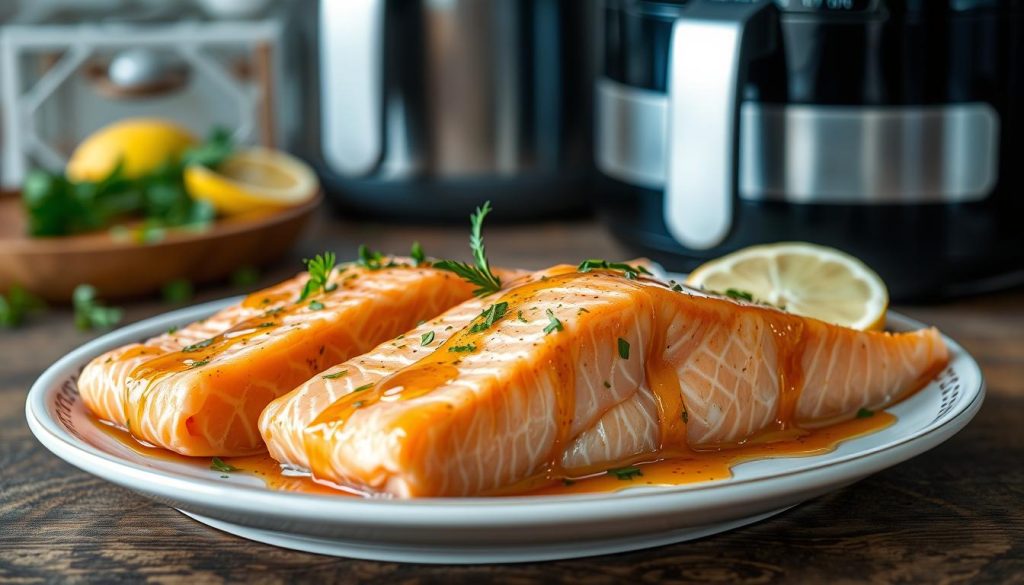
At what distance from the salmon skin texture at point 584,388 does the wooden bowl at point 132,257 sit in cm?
85

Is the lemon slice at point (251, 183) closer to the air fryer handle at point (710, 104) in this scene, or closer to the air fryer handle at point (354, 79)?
the air fryer handle at point (354, 79)

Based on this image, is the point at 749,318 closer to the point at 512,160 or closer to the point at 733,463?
the point at 733,463

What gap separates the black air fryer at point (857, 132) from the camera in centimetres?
149

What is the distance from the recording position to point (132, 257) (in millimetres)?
1818

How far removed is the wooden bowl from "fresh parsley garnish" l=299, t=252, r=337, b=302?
25.5 inches

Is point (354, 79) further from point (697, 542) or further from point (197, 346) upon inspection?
point (697, 542)

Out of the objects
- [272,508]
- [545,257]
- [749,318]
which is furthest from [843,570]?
[545,257]

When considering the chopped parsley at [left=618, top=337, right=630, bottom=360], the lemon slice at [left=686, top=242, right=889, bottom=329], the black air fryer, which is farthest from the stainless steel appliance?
the chopped parsley at [left=618, top=337, right=630, bottom=360]

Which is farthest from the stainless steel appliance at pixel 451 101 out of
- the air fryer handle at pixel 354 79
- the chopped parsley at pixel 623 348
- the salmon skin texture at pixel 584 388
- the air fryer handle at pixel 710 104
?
the chopped parsley at pixel 623 348

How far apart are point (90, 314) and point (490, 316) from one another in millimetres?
902

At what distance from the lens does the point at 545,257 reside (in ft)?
6.92

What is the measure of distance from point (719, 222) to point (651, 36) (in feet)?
1.22

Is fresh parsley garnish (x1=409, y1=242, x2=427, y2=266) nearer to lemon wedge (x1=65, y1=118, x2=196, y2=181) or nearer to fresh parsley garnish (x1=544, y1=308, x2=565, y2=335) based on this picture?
fresh parsley garnish (x1=544, y1=308, x2=565, y2=335)

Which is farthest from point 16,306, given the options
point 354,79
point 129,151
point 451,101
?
point 451,101
